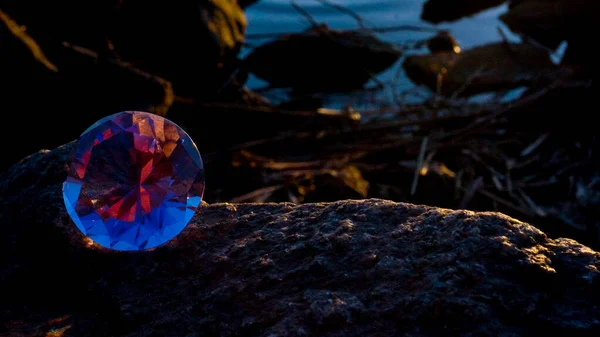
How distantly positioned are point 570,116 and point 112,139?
8.67 feet

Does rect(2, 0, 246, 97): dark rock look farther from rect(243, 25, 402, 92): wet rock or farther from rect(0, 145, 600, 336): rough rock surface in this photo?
rect(0, 145, 600, 336): rough rock surface

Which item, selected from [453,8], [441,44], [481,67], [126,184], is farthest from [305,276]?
[453,8]

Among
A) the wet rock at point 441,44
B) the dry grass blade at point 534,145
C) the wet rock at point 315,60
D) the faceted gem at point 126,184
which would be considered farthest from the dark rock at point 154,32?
the wet rock at point 441,44

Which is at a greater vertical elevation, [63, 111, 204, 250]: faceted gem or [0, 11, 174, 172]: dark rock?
[63, 111, 204, 250]: faceted gem

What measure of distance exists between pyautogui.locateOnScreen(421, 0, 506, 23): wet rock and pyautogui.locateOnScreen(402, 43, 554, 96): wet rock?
1.29 m

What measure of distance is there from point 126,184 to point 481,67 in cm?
334

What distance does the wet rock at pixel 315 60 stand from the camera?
164 inches

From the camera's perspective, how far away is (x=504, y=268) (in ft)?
3.01

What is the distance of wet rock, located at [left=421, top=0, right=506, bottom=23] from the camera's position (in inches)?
219

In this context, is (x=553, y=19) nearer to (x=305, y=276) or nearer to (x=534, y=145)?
(x=534, y=145)

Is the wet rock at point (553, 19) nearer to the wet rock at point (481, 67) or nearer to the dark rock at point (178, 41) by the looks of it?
the wet rock at point (481, 67)

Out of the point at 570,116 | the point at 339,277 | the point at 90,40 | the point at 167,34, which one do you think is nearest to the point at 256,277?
the point at 339,277

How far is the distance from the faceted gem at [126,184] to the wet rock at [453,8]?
4888 millimetres

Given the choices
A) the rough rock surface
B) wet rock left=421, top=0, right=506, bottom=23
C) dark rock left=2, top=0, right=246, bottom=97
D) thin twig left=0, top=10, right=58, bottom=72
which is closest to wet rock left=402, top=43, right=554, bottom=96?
wet rock left=421, top=0, right=506, bottom=23
